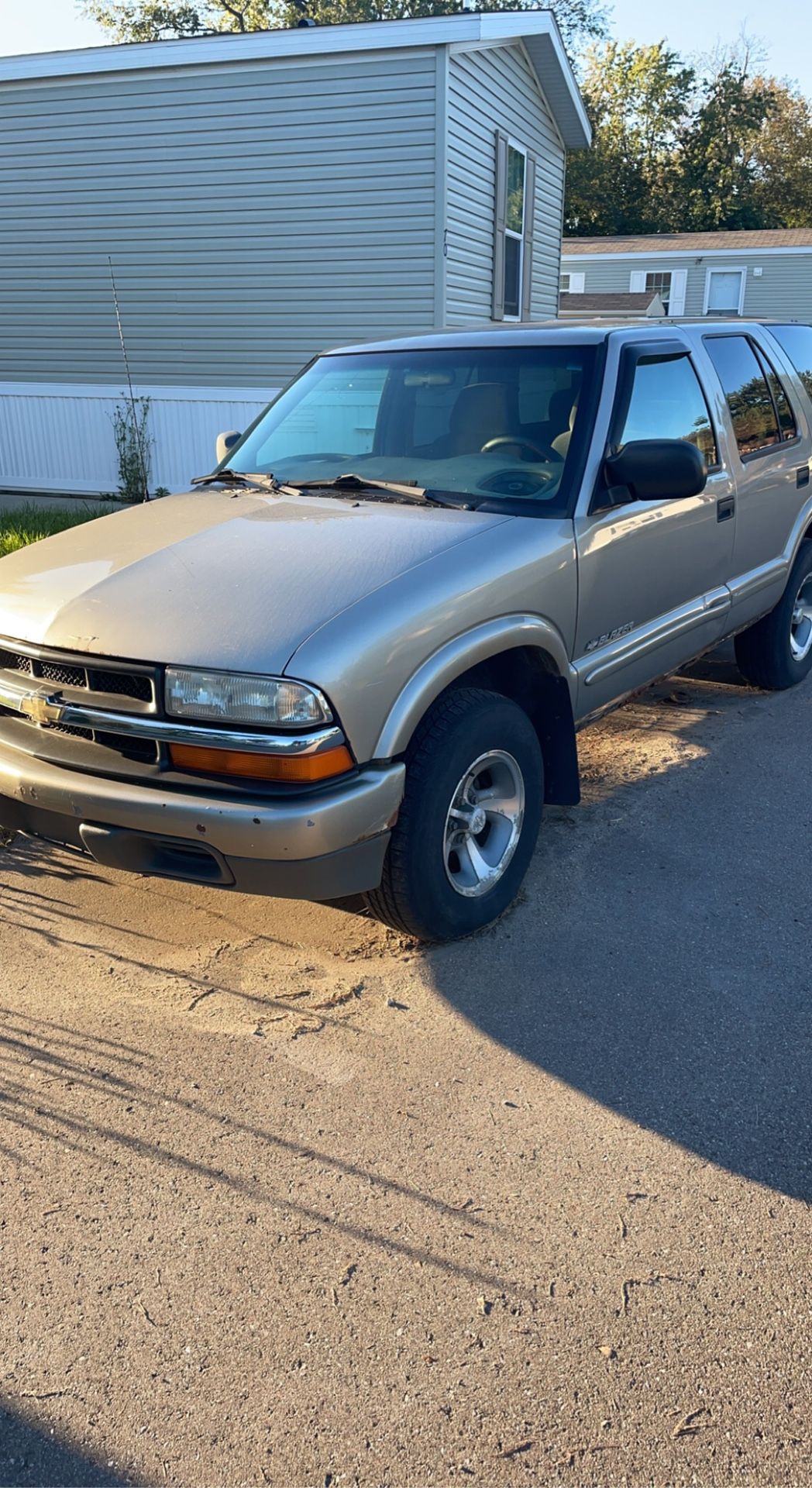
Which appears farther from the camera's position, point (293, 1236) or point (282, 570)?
point (282, 570)

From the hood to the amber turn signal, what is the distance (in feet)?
0.76

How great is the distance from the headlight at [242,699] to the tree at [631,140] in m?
43.9

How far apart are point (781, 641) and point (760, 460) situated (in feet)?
3.96

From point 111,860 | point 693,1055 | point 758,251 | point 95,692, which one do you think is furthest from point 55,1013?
point 758,251

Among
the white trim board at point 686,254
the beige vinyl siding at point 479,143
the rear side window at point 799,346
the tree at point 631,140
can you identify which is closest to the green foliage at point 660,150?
the tree at point 631,140

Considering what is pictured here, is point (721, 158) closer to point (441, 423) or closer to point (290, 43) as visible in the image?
point (290, 43)

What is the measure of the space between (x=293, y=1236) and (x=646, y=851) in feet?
7.38

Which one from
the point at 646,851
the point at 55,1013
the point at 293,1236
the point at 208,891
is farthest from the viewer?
the point at 646,851

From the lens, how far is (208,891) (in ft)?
12.7

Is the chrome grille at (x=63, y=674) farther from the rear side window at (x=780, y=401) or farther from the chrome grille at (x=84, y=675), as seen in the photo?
the rear side window at (x=780, y=401)

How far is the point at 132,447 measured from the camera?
1219 centimetres

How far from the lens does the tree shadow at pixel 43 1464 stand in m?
1.83

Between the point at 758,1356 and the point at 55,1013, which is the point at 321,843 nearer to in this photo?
the point at 55,1013

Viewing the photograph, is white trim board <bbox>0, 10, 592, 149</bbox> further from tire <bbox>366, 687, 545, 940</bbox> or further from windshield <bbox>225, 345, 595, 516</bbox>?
tire <bbox>366, 687, 545, 940</bbox>
